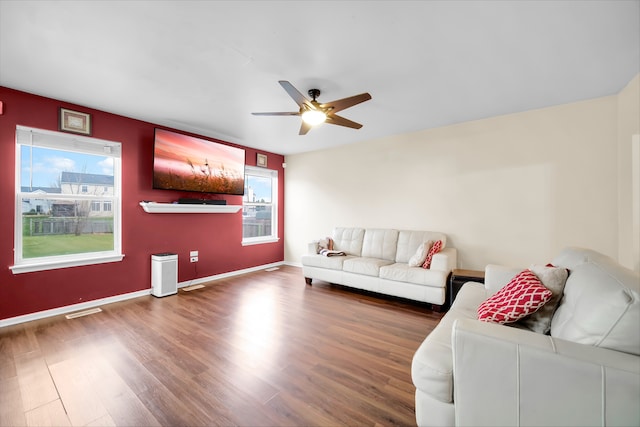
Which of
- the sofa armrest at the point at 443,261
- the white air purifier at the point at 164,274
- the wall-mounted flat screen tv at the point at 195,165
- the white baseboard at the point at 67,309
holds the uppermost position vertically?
the wall-mounted flat screen tv at the point at 195,165

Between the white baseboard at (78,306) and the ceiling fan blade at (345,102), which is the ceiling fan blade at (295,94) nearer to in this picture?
the ceiling fan blade at (345,102)

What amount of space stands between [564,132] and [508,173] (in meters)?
0.70

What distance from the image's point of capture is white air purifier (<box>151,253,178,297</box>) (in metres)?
3.66

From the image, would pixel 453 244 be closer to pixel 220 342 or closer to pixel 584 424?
pixel 584 424

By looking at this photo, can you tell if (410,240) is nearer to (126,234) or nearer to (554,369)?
(554,369)

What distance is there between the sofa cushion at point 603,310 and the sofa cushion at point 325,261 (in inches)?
112

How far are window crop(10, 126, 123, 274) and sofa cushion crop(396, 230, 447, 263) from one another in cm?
400

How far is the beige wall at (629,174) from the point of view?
2414 mm

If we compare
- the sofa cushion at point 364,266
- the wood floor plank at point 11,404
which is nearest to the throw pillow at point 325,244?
the sofa cushion at point 364,266

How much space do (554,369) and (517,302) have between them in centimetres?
53

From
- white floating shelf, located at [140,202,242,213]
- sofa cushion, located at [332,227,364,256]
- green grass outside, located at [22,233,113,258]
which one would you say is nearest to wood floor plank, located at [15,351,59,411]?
green grass outside, located at [22,233,113,258]

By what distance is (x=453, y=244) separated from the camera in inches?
153

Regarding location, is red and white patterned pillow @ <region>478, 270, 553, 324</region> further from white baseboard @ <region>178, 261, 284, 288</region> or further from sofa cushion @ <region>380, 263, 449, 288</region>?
white baseboard @ <region>178, 261, 284, 288</region>

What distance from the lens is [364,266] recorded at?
150 inches
